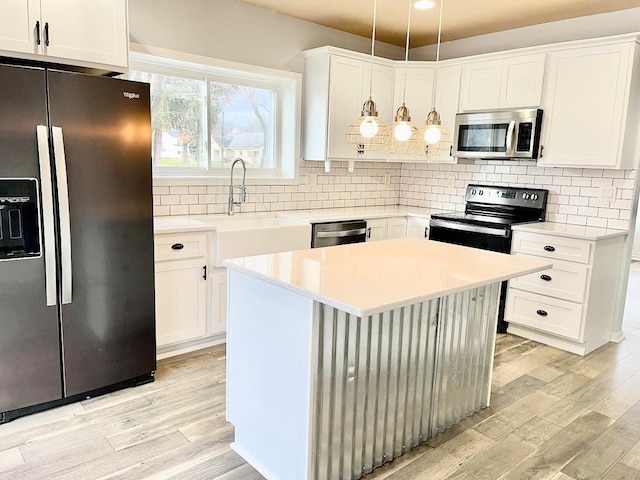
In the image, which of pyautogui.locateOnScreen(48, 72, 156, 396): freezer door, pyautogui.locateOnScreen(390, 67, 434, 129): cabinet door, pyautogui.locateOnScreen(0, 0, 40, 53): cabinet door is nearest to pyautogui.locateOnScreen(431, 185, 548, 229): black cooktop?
pyautogui.locateOnScreen(390, 67, 434, 129): cabinet door

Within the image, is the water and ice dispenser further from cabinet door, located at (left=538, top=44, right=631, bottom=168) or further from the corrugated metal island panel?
cabinet door, located at (left=538, top=44, right=631, bottom=168)

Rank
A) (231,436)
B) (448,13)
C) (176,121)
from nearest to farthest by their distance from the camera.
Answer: (231,436) < (176,121) < (448,13)

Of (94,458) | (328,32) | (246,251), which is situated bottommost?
(94,458)

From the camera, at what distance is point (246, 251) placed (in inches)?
136

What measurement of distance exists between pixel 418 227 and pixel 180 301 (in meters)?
2.40

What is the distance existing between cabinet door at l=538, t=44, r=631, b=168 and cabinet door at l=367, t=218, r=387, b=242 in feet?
4.69

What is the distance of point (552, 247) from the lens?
12.0ft

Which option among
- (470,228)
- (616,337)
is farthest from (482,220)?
(616,337)

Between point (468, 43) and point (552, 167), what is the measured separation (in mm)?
1516

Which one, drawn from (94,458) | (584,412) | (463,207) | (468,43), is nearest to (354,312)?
(94,458)

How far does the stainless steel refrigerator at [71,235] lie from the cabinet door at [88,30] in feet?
0.67

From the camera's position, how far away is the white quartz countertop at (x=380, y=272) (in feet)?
5.62

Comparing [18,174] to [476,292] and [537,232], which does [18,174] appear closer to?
[476,292]

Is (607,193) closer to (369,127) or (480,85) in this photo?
(480,85)
